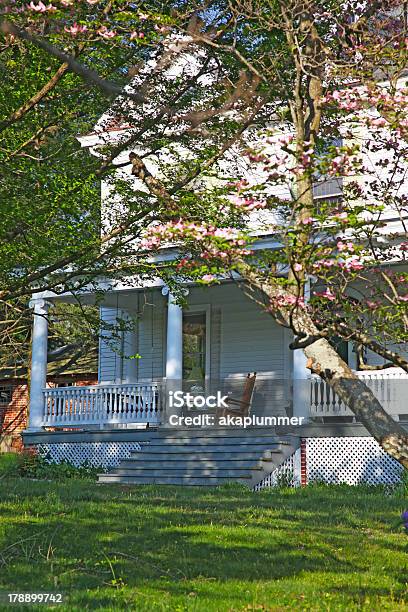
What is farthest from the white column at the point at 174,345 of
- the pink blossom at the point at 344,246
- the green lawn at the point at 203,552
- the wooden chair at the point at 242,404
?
the pink blossom at the point at 344,246

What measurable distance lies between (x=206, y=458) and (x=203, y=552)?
6920 millimetres

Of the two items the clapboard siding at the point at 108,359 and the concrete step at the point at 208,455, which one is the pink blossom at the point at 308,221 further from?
the clapboard siding at the point at 108,359

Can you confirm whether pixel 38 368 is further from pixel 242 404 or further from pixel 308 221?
pixel 308 221

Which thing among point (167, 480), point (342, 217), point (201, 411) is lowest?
point (167, 480)

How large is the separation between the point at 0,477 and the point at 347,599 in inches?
395

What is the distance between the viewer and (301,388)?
1565 centimetres

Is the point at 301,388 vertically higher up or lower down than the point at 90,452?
higher up

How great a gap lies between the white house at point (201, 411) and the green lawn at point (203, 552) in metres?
2.79

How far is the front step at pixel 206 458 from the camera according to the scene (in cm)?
1397

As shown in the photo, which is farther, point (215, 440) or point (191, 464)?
point (215, 440)

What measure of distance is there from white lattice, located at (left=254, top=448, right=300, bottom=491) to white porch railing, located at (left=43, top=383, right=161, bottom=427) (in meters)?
3.09

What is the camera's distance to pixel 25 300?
835 inches

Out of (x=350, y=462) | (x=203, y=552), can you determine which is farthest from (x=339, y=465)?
(x=203, y=552)

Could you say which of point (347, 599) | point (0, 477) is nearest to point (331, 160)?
point (347, 599)
